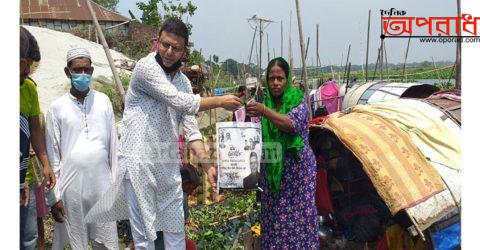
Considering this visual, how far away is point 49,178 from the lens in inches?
108

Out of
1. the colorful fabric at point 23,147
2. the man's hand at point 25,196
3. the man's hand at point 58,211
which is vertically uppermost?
the colorful fabric at point 23,147

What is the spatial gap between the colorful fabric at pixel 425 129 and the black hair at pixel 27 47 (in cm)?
261

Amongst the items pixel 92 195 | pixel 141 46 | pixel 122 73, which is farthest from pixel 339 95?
pixel 141 46

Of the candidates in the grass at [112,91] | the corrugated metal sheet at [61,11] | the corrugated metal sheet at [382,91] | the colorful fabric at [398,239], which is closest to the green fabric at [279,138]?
the colorful fabric at [398,239]

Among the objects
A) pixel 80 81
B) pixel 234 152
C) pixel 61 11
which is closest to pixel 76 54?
pixel 80 81

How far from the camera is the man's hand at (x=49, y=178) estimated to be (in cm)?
273

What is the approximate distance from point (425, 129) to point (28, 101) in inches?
109

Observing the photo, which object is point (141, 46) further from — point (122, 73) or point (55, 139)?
point (55, 139)

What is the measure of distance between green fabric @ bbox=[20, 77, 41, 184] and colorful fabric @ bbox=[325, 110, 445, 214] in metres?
2.12

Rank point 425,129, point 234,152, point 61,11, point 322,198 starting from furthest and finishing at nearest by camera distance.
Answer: point 61,11, point 322,198, point 425,129, point 234,152

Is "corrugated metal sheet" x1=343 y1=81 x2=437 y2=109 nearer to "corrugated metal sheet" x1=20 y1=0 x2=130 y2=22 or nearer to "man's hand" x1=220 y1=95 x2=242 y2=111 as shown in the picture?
"man's hand" x1=220 y1=95 x2=242 y2=111

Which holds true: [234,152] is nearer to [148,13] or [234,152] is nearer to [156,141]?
[156,141]

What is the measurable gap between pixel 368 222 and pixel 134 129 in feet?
8.57

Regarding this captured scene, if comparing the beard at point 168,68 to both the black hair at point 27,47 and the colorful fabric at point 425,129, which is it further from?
the colorful fabric at point 425,129
